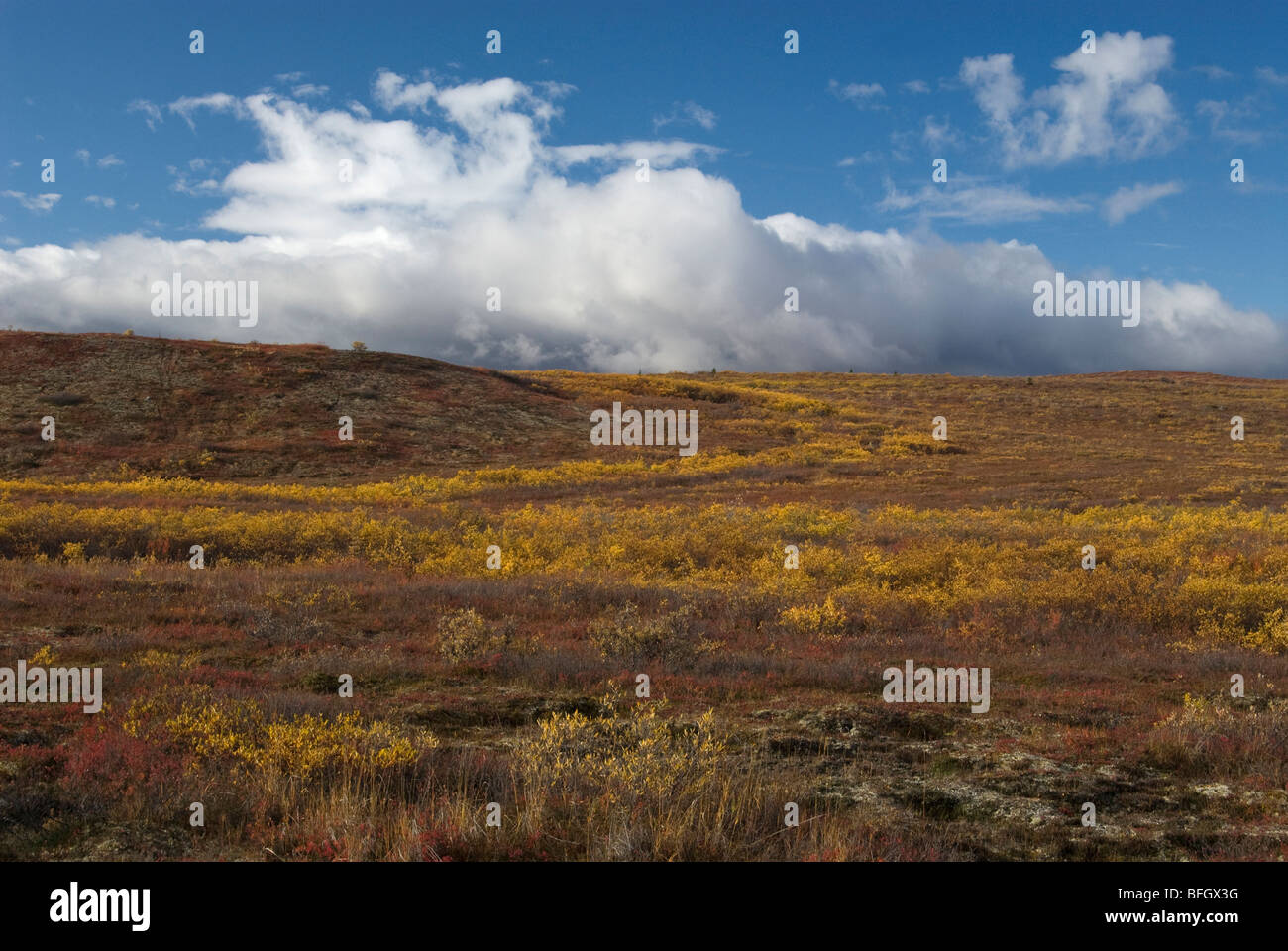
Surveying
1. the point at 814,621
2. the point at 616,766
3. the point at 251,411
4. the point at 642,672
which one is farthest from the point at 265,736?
the point at 251,411

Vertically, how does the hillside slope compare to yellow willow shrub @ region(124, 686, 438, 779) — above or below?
above

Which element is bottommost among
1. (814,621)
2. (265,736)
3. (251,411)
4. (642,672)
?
(642,672)

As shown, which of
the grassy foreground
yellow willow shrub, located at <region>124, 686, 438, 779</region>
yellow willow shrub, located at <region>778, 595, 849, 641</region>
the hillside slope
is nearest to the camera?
the grassy foreground

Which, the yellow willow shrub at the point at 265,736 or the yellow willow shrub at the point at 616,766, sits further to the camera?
the yellow willow shrub at the point at 265,736

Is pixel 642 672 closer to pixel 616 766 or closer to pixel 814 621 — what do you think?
pixel 814 621

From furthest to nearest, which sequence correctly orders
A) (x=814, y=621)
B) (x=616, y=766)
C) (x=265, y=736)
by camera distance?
(x=814, y=621) < (x=265, y=736) < (x=616, y=766)

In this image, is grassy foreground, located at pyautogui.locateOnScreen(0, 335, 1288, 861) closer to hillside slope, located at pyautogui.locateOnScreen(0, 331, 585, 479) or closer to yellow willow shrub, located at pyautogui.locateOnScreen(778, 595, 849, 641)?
yellow willow shrub, located at pyautogui.locateOnScreen(778, 595, 849, 641)

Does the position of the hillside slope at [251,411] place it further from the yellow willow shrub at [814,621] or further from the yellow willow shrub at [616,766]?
the yellow willow shrub at [616,766]

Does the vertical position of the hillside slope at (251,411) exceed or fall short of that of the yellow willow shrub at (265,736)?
it exceeds it

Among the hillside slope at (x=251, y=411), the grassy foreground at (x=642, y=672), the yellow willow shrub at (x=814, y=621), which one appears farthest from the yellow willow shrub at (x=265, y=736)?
the hillside slope at (x=251, y=411)

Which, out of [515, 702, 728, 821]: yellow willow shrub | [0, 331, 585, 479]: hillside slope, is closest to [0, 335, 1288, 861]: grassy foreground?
[515, 702, 728, 821]: yellow willow shrub

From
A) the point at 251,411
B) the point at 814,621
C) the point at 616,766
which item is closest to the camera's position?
the point at 616,766
